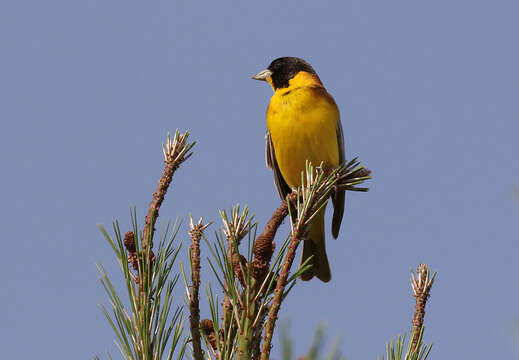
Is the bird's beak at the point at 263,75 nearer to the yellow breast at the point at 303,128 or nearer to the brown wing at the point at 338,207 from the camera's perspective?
the yellow breast at the point at 303,128

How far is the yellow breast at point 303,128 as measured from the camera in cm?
577

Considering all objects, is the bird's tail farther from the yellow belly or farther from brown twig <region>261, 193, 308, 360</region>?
brown twig <region>261, 193, 308, 360</region>

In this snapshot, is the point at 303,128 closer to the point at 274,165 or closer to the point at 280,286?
the point at 274,165

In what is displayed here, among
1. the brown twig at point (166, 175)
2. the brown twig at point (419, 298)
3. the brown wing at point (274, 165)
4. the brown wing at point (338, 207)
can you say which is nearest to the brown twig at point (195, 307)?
the brown twig at point (166, 175)

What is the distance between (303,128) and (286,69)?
1557 millimetres

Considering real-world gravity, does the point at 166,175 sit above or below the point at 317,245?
below

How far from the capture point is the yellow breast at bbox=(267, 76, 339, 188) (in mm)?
5766

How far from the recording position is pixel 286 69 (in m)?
7.14

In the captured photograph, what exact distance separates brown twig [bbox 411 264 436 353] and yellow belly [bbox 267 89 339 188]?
355 cm

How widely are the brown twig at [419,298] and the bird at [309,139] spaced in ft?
10.2

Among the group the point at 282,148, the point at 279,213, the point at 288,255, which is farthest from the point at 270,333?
the point at 282,148

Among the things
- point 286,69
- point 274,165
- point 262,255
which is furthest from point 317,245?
point 262,255

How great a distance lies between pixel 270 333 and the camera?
1774mm

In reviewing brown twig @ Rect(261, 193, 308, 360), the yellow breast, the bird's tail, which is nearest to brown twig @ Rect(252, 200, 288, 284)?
brown twig @ Rect(261, 193, 308, 360)
